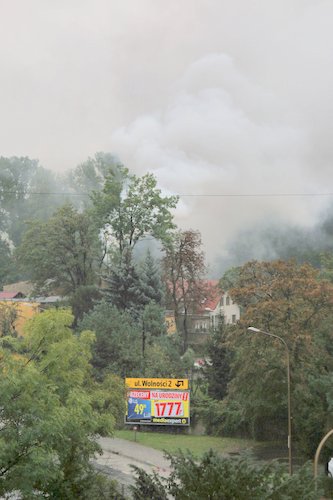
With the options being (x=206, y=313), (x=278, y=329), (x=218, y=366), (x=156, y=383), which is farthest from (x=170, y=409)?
(x=206, y=313)

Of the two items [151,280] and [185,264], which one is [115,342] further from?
[185,264]

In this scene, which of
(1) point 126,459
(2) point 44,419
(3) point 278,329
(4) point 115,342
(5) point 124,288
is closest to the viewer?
(2) point 44,419

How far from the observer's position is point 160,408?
149ft

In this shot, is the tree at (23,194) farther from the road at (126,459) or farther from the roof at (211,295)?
the road at (126,459)

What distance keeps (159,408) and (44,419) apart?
30537mm

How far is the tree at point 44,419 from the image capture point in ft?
49.0

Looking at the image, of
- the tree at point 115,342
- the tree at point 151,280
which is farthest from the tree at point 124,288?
the tree at point 115,342

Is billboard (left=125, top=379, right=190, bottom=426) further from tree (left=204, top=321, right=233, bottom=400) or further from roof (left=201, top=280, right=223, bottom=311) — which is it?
roof (left=201, top=280, right=223, bottom=311)

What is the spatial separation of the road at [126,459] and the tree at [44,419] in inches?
523

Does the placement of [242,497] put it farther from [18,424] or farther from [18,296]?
[18,296]

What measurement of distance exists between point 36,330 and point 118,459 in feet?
68.7

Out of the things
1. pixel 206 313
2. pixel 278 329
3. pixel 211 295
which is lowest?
pixel 278 329

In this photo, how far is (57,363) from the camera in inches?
749

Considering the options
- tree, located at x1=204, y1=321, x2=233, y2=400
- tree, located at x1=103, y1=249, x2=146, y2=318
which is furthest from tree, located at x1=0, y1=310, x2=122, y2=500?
tree, located at x1=103, y1=249, x2=146, y2=318
